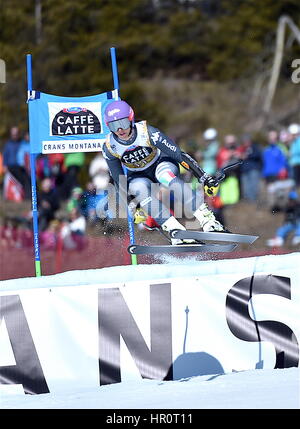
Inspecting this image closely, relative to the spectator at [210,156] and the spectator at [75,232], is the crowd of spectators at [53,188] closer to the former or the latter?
the spectator at [75,232]

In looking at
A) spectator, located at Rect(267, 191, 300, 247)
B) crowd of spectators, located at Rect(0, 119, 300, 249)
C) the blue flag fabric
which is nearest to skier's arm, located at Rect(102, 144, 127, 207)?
the blue flag fabric

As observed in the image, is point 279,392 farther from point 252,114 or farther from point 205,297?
point 252,114

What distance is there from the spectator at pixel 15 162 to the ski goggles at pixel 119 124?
602 cm

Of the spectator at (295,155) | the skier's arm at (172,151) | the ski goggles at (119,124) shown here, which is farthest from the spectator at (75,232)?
the ski goggles at (119,124)

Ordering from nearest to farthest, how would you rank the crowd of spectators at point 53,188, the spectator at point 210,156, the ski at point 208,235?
the ski at point 208,235
the crowd of spectators at point 53,188
the spectator at point 210,156

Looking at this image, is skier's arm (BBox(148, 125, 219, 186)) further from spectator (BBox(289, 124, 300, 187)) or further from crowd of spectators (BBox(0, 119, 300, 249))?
spectator (BBox(289, 124, 300, 187))

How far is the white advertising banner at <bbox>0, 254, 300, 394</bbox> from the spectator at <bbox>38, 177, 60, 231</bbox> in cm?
716

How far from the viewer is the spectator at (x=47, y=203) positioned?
15133 millimetres

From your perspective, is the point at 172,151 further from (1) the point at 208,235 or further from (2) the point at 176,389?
(2) the point at 176,389

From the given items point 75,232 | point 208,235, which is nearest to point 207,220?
Result: point 208,235

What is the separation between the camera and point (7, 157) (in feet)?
49.8

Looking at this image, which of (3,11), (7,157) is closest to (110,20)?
(3,11)

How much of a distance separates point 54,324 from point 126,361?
77 cm

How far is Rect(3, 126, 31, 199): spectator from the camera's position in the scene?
15.1 metres
